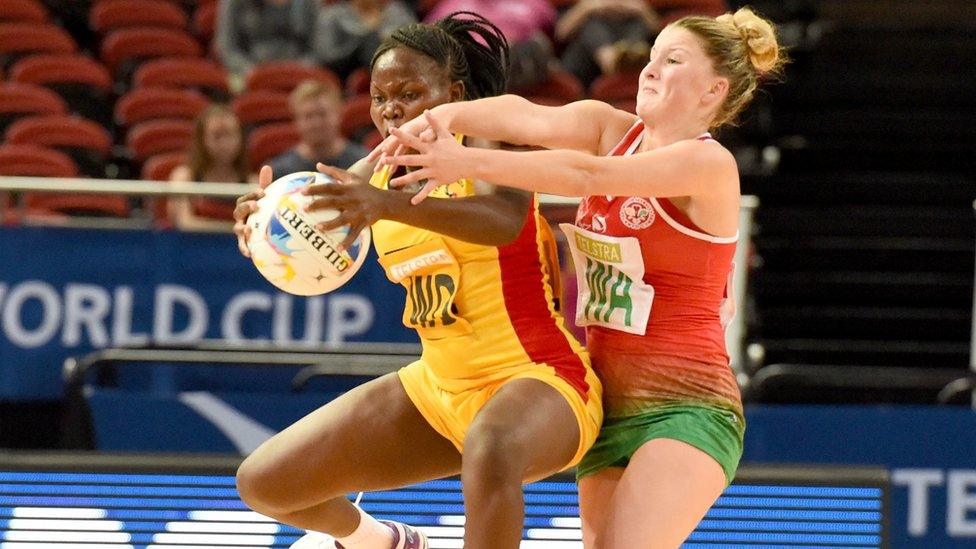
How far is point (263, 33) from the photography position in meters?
9.82

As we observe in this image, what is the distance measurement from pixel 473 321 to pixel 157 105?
235 inches

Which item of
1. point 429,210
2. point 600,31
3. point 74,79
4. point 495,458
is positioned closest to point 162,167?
point 74,79

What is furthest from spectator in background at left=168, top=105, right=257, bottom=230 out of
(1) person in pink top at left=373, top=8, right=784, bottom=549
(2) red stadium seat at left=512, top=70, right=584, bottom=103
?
(1) person in pink top at left=373, top=8, right=784, bottom=549

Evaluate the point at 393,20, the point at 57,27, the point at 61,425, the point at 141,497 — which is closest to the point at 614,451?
the point at 141,497

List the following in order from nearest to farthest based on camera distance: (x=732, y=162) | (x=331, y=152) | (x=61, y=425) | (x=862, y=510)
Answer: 1. (x=732, y=162)
2. (x=862, y=510)
3. (x=61, y=425)
4. (x=331, y=152)

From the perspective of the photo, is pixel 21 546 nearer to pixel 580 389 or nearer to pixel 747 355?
pixel 580 389

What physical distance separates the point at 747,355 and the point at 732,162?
346 centimetres

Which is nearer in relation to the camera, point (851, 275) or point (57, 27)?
point (851, 275)

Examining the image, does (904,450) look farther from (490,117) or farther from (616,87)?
(616,87)

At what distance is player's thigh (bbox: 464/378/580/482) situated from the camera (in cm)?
351

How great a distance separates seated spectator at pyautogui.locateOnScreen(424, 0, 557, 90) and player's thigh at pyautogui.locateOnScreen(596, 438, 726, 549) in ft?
16.2

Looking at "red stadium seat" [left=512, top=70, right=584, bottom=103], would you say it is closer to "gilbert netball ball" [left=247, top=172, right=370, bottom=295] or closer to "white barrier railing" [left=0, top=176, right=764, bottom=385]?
"white barrier railing" [left=0, top=176, right=764, bottom=385]

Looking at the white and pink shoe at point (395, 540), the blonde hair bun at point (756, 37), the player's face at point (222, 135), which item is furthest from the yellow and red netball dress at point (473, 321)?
the player's face at point (222, 135)

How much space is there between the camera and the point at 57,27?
10195mm
